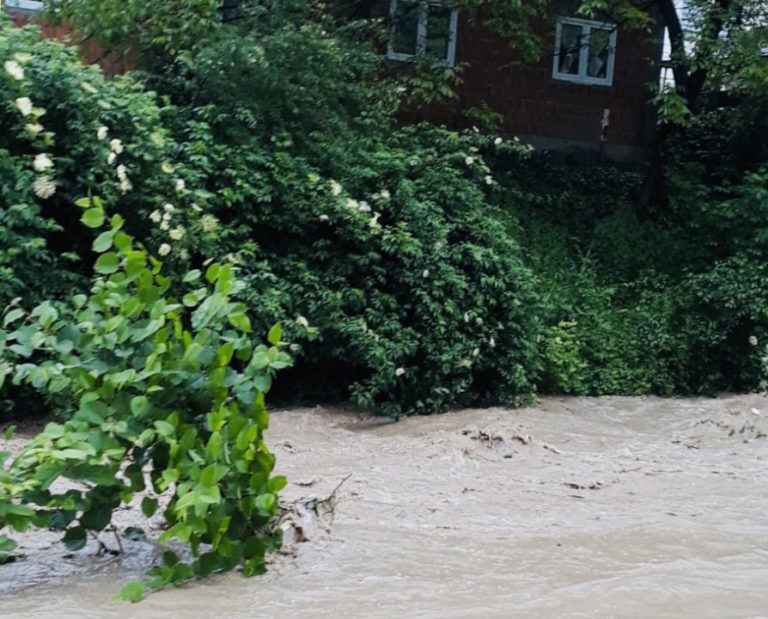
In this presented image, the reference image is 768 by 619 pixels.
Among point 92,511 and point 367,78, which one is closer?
→ point 92,511

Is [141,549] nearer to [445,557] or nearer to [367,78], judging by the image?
[445,557]

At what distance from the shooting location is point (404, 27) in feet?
49.5

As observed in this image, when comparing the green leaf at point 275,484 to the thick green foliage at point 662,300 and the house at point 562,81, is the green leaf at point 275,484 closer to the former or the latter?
the thick green foliage at point 662,300

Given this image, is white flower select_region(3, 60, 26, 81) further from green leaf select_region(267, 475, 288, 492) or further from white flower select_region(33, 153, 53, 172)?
green leaf select_region(267, 475, 288, 492)

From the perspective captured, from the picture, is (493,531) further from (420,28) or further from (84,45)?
(420,28)

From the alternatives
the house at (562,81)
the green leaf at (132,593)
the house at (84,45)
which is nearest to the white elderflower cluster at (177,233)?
the house at (84,45)

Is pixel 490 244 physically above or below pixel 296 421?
above

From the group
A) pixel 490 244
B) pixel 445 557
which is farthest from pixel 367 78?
pixel 445 557

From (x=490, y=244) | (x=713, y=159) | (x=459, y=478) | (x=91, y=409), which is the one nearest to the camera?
(x=91, y=409)

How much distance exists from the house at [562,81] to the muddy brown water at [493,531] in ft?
24.1

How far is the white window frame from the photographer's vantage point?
1263 centimetres

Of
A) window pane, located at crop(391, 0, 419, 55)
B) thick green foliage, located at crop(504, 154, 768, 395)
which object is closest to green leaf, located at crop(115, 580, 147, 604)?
thick green foliage, located at crop(504, 154, 768, 395)

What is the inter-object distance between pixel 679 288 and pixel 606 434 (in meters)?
3.44

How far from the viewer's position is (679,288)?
1278 cm
